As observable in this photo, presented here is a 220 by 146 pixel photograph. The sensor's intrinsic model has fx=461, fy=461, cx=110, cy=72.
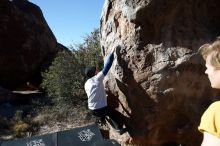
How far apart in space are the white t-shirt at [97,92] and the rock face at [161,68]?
0.80 ft

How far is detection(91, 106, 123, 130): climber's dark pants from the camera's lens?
7554 millimetres

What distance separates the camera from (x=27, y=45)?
1586 cm

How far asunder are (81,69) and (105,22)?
406cm

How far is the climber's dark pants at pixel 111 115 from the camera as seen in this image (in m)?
7.55

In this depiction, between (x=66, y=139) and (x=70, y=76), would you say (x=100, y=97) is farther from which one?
(x=70, y=76)

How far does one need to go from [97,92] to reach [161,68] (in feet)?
3.80

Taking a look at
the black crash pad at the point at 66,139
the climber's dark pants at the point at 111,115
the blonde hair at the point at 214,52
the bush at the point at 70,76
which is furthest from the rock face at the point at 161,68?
the blonde hair at the point at 214,52

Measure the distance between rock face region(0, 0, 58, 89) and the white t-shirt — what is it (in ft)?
27.5

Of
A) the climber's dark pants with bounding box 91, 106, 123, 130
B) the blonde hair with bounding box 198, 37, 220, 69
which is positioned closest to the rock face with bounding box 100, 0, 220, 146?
the climber's dark pants with bounding box 91, 106, 123, 130

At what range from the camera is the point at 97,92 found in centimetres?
752

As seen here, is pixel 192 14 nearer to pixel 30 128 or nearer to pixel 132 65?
pixel 132 65

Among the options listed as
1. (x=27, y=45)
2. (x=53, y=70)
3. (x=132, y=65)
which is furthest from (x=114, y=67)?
(x=27, y=45)

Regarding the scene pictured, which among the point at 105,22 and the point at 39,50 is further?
the point at 39,50

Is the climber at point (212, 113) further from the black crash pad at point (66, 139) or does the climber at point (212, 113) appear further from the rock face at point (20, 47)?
the rock face at point (20, 47)
